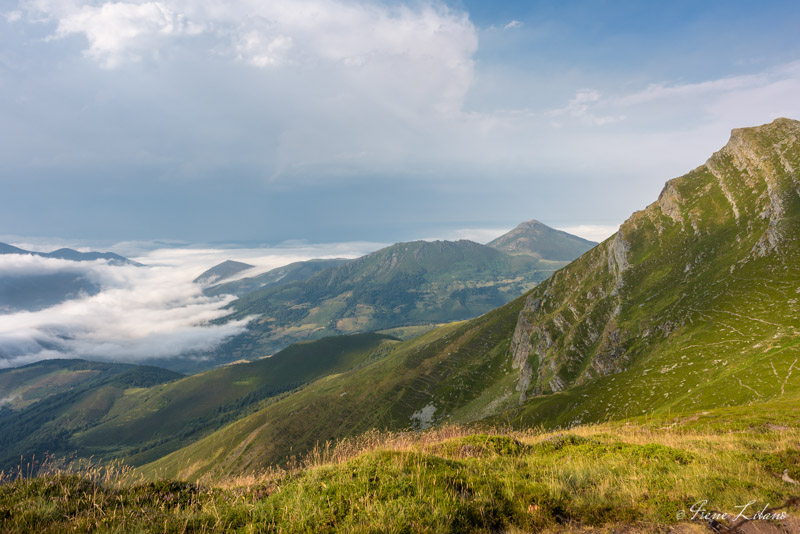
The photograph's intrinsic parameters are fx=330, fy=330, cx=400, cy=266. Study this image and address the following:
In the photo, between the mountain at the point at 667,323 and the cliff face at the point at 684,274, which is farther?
the cliff face at the point at 684,274

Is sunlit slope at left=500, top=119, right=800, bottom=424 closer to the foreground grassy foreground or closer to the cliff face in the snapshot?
the cliff face

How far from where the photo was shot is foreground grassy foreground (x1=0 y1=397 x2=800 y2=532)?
6.93 m

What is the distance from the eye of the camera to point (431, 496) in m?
7.62

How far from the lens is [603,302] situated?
12850 cm

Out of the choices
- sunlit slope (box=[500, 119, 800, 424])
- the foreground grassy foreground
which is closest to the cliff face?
sunlit slope (box=[500, 119, 800, 424])

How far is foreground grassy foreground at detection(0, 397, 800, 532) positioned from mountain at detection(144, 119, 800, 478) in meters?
5.30

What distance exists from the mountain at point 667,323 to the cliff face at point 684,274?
1.64 feet

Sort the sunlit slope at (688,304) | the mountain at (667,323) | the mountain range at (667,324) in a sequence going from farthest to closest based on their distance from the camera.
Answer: the mountain at (667,323) < the sunlit slope at (688,304) < the mountain range at (667,324)

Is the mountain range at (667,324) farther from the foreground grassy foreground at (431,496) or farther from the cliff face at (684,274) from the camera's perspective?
the foreground grassy foreground at (431,496)

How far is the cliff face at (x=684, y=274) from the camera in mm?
80562

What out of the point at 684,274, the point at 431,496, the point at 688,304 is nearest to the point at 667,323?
the point at 688,304

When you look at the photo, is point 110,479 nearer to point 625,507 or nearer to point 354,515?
point 354,515

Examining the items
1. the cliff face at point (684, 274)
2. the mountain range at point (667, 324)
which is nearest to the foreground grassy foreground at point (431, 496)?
the mountain range at point (667, 324)

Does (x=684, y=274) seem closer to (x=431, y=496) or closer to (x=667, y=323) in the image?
(x=667, y=323)
